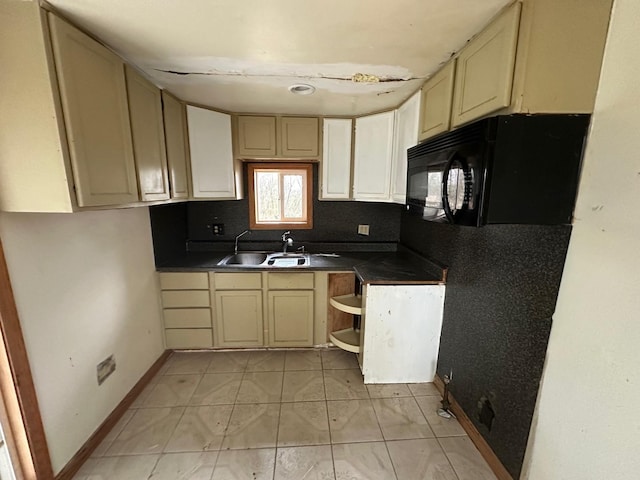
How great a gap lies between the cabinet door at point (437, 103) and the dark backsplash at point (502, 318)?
0.66 meters

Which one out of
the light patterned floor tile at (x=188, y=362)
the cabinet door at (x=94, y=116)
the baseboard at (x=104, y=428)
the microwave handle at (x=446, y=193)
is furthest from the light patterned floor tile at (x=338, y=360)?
the cabinet door at (x=94, y=116)

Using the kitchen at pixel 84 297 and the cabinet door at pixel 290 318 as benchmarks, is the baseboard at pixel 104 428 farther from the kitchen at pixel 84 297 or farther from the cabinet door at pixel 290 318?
the cabinet door at pixel 290 318

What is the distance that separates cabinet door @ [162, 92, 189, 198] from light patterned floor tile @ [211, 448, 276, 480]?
5.81 feet

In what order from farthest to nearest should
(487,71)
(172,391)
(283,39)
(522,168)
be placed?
(172,391) < (283,39) < (487,71) < (522,168)

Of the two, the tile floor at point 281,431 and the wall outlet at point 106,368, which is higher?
the wall outlet at point 106,368

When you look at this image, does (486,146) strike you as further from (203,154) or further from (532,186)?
(203,154)

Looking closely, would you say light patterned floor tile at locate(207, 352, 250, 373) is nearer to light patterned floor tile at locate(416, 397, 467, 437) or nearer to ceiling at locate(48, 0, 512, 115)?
light patterned floor tile at locate(416, 397, 467, 437)

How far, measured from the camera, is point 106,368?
1.78 m

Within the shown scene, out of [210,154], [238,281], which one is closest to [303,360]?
[238,281]

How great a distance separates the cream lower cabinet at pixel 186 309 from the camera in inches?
95.7

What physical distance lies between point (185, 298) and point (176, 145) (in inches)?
51.1

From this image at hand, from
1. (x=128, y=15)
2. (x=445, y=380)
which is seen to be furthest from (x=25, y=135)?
(x=445, y=380)

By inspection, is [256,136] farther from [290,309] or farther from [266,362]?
[266,362]

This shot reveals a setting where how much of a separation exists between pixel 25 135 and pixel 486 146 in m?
1.84
